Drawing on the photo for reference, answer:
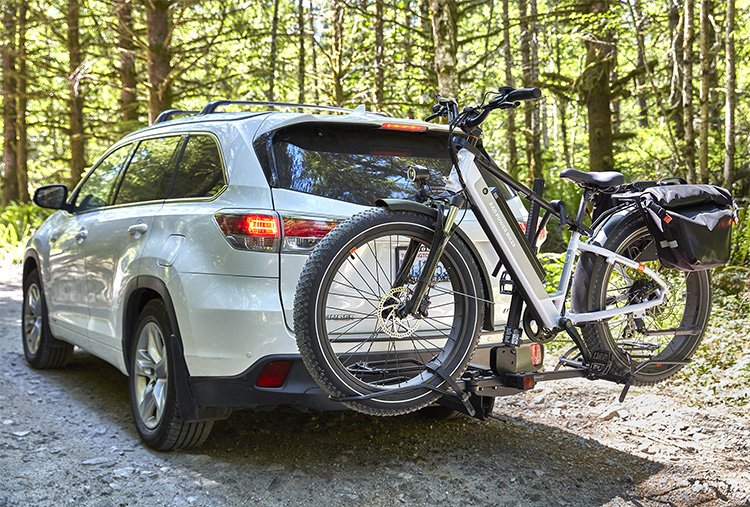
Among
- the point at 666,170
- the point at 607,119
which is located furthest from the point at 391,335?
the point at 666,170

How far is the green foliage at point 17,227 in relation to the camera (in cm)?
1736

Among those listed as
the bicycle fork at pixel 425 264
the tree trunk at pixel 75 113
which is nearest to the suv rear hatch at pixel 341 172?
the bicycle fork at pixel 425 264

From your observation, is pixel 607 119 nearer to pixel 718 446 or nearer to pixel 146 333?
pixel 718 446

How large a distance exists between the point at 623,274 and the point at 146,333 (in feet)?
9.27

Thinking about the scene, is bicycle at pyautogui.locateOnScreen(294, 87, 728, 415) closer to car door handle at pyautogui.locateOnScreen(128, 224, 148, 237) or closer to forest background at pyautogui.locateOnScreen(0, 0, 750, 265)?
car door handle at pyautogui.locateOnScreen(128, 224, 148, 237)

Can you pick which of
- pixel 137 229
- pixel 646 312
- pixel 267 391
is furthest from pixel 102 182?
pixel 646 312

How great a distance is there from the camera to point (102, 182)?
19.2ft

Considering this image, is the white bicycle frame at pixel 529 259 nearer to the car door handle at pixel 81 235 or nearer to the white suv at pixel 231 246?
the white suv at pixel 231 246

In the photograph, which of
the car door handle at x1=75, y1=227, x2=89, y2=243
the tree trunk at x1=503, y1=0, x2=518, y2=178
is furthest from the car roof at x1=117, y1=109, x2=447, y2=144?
the tree trunk at x1=503, y1=0, x2=518, y2=178

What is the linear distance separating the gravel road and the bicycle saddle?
162 centimetres

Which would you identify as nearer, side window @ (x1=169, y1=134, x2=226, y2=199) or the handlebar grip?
the handlebar grip

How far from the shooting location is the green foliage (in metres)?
17.4

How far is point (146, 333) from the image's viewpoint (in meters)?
4.48

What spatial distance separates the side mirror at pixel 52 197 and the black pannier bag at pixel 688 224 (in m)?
4.50
